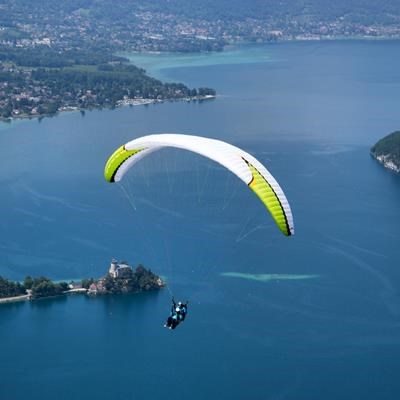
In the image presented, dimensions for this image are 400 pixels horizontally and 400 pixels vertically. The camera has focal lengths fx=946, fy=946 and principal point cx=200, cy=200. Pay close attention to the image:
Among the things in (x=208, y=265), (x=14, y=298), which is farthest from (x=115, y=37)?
(x=14, y=298)

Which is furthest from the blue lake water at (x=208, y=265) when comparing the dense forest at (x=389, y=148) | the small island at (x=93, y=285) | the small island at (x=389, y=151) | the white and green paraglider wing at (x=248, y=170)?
the white and green paraglider wing at (x=248, y=170)

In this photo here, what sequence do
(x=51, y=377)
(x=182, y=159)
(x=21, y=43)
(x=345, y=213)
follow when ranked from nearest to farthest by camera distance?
1. (x=51, y=377)
2. (x=345, y=213)
3. (x=182, y=159)
4. (x=21, y=43)

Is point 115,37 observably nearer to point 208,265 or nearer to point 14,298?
point 208,265

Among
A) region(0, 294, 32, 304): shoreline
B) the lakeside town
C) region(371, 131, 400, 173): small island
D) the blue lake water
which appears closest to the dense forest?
region(371, 131, 400, 173): small island

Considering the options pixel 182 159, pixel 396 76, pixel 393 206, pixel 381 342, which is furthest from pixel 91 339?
pixel 396 76

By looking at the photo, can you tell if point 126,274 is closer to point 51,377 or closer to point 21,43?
point 51,377

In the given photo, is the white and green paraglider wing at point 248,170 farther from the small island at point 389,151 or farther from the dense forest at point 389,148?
the dense forest at point 389,148
